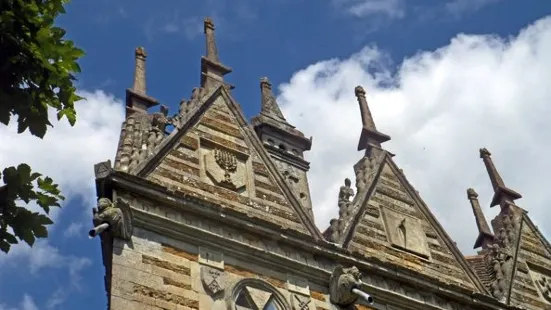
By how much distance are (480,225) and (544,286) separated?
3.17 m

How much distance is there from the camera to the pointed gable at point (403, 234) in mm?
14586

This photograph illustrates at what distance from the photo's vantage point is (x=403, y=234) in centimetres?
1520

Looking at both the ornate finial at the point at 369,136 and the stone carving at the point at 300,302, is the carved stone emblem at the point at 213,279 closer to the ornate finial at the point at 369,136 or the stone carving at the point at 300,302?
the stone carving at the point at 300,302

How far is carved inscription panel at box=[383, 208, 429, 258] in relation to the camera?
14.9 meters

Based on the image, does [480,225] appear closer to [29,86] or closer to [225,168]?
[225,168]

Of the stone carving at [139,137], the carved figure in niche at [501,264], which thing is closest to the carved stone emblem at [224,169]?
the stone carving at [139,137]

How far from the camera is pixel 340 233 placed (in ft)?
46.5

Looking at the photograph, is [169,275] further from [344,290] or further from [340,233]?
[340,233]

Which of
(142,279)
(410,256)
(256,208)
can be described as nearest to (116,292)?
(142,279)

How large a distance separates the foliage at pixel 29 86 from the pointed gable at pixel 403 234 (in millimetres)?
7548

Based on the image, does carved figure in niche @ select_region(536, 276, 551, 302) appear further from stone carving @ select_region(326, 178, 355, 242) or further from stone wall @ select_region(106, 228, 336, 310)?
stone wall @ select_region(106, 228, 336, 310)

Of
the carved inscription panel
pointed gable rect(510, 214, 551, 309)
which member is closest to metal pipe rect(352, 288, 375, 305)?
the carved inscription panel

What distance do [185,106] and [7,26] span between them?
7.58 metres

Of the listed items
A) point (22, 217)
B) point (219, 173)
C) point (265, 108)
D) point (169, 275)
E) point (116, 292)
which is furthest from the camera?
point (265, 108)
